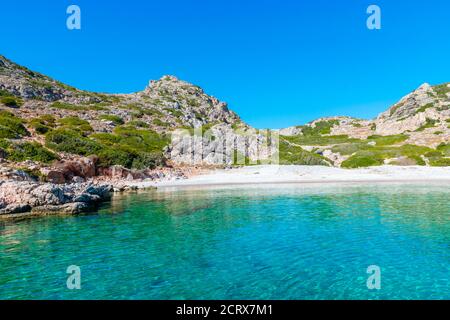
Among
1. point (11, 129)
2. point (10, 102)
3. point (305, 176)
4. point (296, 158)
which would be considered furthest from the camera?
point (10, 102)

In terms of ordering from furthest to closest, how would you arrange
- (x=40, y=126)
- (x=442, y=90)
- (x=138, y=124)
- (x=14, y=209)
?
(x=442, y=90)
(x=138, y=124)
(x=40, y=126)
(x=14, y=209)

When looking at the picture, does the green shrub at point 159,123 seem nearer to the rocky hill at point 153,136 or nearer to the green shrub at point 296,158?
the rocky hill at point 153,136

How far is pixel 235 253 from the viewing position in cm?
1280

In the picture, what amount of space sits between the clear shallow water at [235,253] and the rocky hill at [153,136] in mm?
15349

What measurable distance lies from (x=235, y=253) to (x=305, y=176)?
118 feet

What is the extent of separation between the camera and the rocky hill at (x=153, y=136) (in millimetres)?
43062

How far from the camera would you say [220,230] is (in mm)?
16906

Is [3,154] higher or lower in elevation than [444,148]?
lower

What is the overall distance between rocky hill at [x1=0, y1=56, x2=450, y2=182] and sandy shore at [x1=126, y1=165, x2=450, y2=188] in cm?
823

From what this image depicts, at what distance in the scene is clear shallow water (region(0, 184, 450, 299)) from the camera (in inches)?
369

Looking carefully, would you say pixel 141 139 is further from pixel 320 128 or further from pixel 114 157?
pixel 320 128

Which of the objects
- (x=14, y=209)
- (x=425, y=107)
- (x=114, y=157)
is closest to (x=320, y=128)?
(x=425, y=107)

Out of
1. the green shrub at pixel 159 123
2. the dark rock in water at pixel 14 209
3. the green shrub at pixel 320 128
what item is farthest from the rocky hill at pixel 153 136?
the dark rock in water at pixel 14 209
